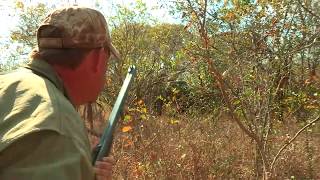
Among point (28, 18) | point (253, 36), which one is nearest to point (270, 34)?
point (253, 36)

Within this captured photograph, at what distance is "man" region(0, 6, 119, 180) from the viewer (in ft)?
3.48

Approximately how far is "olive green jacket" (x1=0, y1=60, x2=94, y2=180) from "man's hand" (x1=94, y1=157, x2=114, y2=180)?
0.22 m

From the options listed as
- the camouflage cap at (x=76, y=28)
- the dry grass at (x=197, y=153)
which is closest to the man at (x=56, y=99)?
the camouflage cap at (x=76, y=28)

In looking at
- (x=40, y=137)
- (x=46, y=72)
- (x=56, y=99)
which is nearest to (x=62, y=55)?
(x=46, y=72)

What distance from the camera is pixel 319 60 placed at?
679 centimetres

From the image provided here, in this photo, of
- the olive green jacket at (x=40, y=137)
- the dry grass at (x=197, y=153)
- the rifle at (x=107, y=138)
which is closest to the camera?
the olive green jacket at (x=40, y=137)

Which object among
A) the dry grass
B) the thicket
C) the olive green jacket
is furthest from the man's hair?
the dry grass

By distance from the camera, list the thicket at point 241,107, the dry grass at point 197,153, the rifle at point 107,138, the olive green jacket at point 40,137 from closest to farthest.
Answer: the olive green jacket at point 40,137
the rifle at point 107,138
the thicket at point 241,107
the dry grass at point 197,153

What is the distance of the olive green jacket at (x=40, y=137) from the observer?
1.06 meters

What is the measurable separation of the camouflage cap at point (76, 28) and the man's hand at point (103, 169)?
33cm

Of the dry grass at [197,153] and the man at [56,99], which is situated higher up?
the man at [56,99]

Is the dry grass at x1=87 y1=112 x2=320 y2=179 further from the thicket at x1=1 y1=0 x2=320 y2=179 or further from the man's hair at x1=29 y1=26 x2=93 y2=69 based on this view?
the man's hair at x1=29 y1=26 x2=93 y2=69

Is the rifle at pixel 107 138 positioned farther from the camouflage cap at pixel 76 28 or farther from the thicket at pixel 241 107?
the thicket at pixel 241 107

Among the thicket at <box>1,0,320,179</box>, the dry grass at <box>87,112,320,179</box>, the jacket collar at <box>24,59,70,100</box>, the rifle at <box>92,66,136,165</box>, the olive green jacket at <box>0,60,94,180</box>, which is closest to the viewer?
the olive green jacket at <box>0,60,94,180</box>
